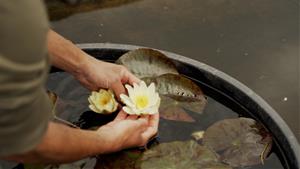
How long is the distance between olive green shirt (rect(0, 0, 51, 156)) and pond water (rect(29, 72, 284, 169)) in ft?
2.44

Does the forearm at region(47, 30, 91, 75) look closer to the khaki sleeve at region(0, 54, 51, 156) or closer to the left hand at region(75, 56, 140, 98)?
the left hand at region(75, 56, 140, 98)

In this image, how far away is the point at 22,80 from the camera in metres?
0.76

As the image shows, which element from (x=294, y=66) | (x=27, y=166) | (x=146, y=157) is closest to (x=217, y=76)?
(x=146, y=157)

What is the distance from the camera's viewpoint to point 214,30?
247 centimetres

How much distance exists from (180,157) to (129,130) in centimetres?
17

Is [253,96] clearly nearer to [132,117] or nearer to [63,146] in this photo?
[132,117]

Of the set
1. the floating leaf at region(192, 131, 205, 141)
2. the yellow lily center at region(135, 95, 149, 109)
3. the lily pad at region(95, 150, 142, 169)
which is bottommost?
the lily pad at region(95, 150, 142, 169)

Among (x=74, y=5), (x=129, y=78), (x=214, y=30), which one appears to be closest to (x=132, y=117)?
(x=129, y=78)

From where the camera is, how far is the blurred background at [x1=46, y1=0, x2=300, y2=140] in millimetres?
2281

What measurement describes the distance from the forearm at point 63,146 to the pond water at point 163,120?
28 centimetres

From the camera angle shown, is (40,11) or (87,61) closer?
(40,11)

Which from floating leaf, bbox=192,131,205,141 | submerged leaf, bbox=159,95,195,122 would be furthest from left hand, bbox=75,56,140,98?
floating leaf, bbox=192,131,205,141

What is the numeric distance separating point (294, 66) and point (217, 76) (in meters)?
0.82

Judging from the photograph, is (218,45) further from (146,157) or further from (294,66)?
(146,157)
